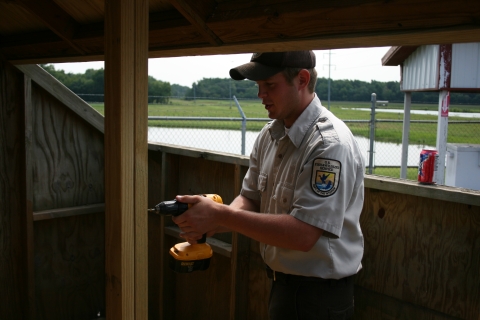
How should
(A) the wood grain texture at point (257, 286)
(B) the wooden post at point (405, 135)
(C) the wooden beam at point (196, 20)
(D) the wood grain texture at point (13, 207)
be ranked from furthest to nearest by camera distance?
1. (B) the wooden post at point (405, 135)
2. (D) the wood grain texture at point (13, 207)
3. (A) the wood grain texture at point (257, 286)
4. (C) the wooden beam at point (196, 20)

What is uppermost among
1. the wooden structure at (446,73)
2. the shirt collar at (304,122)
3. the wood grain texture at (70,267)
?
the wooden structure at (446,73)

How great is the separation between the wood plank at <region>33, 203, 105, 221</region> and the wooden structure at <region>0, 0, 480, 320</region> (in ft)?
0.04

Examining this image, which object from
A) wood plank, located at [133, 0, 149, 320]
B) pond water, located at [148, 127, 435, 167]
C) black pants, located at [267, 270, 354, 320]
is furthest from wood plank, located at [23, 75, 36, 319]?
pond water, located at [148, 127, 435, 167]

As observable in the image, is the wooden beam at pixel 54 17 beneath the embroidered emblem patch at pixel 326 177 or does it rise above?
above

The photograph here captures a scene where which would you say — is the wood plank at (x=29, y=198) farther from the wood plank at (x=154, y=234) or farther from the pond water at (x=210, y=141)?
the pond water at (x=210, y=141)

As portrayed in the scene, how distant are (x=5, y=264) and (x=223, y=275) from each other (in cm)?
177

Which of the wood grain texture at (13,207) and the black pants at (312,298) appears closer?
the black pants at (312,298)

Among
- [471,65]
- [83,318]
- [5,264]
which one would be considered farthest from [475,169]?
[5,264]

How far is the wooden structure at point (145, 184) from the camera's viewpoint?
151 centimetres

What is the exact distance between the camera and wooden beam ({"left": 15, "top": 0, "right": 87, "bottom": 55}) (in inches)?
99.6

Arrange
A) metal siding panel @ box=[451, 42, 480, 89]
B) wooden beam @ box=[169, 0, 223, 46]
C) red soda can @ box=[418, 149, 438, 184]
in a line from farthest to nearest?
metal siding panel @ box=[451, 42, 480, 89] < red soda can @ box=[418, 149, 438, 184] < wooden beam @ box=[169, 0, 223, 46]

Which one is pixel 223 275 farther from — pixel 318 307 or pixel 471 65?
pixel 471 65

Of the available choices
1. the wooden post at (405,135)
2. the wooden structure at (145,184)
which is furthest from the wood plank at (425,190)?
the wooden post at (405,135)

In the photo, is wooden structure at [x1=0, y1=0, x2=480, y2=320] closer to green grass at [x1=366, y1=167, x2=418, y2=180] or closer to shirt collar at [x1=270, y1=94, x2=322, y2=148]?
shirt collar at [x1=270, y1=94, x2=322, y2=148]
